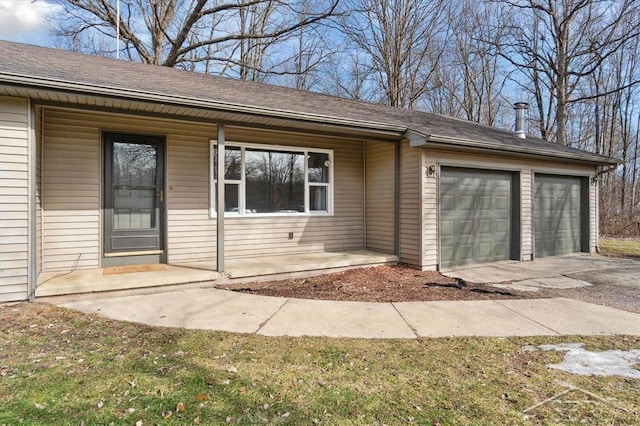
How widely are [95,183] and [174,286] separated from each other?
220cm

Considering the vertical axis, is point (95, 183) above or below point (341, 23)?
below

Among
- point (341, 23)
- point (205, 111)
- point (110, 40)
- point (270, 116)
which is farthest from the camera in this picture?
point (341, 23)

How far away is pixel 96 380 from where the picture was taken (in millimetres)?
2734

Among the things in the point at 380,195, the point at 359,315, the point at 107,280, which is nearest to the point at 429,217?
the point at 380,195

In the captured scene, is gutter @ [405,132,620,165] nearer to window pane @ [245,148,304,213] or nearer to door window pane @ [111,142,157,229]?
window pane @ [245,148,304,213]

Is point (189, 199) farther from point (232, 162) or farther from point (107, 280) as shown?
point (107, 280)

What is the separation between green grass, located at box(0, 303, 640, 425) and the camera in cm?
234

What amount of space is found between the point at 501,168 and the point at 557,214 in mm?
2588

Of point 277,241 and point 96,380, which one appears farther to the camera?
point 277,241

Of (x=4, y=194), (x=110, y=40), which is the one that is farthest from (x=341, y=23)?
(x=4, y=194)

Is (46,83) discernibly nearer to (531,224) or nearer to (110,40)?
(531,224)

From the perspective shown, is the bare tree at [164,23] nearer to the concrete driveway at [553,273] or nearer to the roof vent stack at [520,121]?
the roof vent stack at [520,121]

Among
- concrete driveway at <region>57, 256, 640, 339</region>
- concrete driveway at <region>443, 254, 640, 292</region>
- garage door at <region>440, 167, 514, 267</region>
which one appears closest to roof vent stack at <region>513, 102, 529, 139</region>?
garage door at <region>440, 167, 514, 267</region>

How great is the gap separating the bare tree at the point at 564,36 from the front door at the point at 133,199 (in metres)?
16.3
